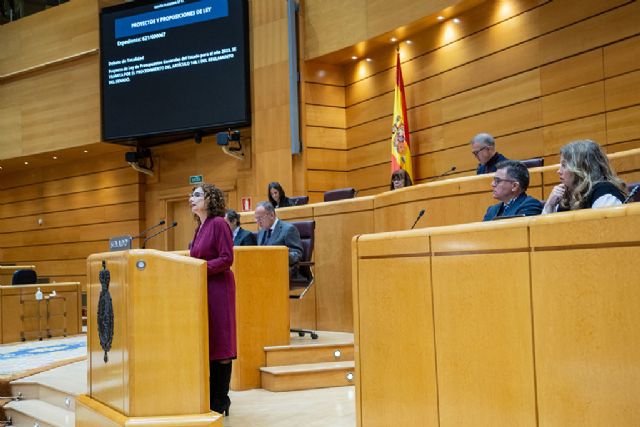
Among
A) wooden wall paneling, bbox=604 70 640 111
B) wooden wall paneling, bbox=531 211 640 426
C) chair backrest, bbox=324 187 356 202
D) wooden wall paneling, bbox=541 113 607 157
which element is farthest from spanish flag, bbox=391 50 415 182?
wooden wall paneling, bbox=531 211 640 426

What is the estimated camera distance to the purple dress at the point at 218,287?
129 inches

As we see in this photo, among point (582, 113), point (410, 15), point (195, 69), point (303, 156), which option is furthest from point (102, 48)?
point (582, 113)

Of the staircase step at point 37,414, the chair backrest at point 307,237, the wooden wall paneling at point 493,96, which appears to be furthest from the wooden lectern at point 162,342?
the wooden wall paneling at point 493,96

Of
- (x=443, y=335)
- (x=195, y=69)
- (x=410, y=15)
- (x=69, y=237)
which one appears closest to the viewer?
(x=443, y=335)

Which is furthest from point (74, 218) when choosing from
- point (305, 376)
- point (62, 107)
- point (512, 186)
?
point (512, 186)

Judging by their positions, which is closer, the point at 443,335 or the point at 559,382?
the point at 559,382

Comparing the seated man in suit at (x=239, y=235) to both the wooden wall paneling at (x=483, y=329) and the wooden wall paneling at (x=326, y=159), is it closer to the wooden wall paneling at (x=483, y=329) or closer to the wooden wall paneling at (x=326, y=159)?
the wooden wall paneling at (x=483, y=329)

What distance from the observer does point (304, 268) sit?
5.05m

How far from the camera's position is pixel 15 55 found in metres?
11.1

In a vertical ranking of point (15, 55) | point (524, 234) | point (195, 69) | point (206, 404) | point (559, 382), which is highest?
point (15, 55)

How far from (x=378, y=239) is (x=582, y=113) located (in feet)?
12.4

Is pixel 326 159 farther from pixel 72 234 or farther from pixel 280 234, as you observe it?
pixel 72 234

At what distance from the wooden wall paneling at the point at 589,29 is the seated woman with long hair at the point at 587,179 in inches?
139

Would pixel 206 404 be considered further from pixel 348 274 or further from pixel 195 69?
pixel 195 69
